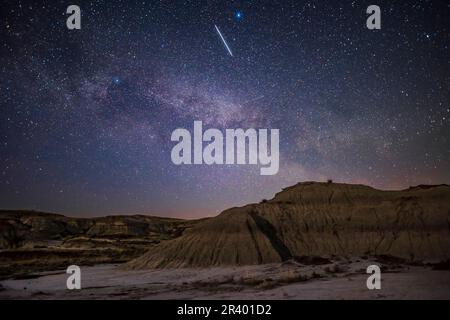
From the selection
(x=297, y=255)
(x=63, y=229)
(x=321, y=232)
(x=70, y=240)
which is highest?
(x=321, y=232)

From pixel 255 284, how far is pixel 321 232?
78.4 ft

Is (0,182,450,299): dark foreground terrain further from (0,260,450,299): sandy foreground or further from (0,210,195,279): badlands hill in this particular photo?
(0,210,195,279): badlands hill

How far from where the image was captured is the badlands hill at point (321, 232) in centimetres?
5147

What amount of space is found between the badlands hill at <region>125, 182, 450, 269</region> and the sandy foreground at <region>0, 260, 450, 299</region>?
382 centimetres

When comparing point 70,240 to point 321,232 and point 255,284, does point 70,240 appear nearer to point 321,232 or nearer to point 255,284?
point 321,232

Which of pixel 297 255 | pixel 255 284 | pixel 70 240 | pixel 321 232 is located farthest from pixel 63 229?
pixel 255 284

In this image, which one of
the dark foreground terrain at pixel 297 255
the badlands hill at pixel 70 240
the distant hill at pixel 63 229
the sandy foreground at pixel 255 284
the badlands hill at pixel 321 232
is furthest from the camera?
the distant hill at pixel 63 229

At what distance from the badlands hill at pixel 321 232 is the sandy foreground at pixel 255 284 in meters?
3.82

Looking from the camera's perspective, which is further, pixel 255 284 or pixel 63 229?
pixel 63 229

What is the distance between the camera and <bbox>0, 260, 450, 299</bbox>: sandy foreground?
29725mm

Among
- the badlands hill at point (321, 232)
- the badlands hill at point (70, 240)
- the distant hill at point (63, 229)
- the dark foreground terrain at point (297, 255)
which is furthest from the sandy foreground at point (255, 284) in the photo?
the distant hill at point (63, 229)

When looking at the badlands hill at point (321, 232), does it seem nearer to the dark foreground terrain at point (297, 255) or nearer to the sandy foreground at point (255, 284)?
the dark foreground terrain at point (297, 255)

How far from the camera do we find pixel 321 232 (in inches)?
2264
